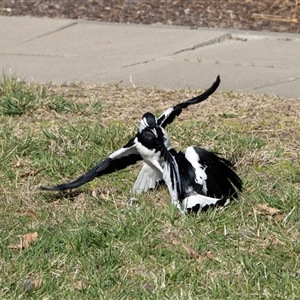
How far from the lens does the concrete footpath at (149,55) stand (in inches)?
281

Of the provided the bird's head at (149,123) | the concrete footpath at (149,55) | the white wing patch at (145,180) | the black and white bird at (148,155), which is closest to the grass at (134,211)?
the white wing patch at (145,180)

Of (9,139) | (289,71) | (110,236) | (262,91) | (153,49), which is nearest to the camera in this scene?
(110,236)

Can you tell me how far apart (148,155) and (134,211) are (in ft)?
1.04

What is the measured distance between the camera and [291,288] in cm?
369

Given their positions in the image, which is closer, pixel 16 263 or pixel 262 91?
pixel 16 263

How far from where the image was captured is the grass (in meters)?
3.82

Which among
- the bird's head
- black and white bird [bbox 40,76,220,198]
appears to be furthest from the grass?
the bird's head

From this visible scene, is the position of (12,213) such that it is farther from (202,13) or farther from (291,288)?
(202,13)

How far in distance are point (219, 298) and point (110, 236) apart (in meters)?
0.79

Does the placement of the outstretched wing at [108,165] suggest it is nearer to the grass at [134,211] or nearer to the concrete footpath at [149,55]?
the grass at [134,211]

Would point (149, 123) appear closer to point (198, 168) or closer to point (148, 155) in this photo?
point (148, 155)

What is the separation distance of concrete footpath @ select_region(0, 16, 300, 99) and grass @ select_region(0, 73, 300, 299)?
0.64 metres

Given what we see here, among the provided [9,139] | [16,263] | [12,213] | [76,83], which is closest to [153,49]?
[76,83]

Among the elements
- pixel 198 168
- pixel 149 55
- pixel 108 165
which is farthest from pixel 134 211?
pixel 149 55
